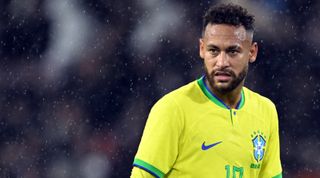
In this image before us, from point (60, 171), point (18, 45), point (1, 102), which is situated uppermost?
point (18, 45)

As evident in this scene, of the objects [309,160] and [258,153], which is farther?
[309,160]

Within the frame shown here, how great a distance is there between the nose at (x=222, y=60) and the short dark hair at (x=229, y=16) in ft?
0.39

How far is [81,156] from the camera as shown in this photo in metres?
5.11

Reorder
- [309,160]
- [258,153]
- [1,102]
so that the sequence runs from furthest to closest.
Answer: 1. [1,102]
2. [309,160]
3. [258,153]

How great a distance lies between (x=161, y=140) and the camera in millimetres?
2359

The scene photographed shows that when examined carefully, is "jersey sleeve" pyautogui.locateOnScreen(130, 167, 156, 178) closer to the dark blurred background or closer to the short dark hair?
the short dark hair

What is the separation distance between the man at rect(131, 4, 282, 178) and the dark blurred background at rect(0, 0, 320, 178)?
249 cm

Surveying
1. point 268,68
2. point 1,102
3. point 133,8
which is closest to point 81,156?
point 1,102

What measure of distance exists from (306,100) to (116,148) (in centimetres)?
135

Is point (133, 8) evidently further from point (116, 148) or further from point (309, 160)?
point (309, 160)

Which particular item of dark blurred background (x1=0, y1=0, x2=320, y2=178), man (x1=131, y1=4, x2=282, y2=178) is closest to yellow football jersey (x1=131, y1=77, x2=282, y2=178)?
man (x1=131, y1=4, x2=282, y2=178)

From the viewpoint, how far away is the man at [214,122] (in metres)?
2.38

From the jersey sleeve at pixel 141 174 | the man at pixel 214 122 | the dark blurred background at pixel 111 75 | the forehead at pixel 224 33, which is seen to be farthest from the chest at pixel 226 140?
the dark blurred background at pixel 111 75

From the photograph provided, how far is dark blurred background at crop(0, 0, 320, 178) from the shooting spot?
5062mm
